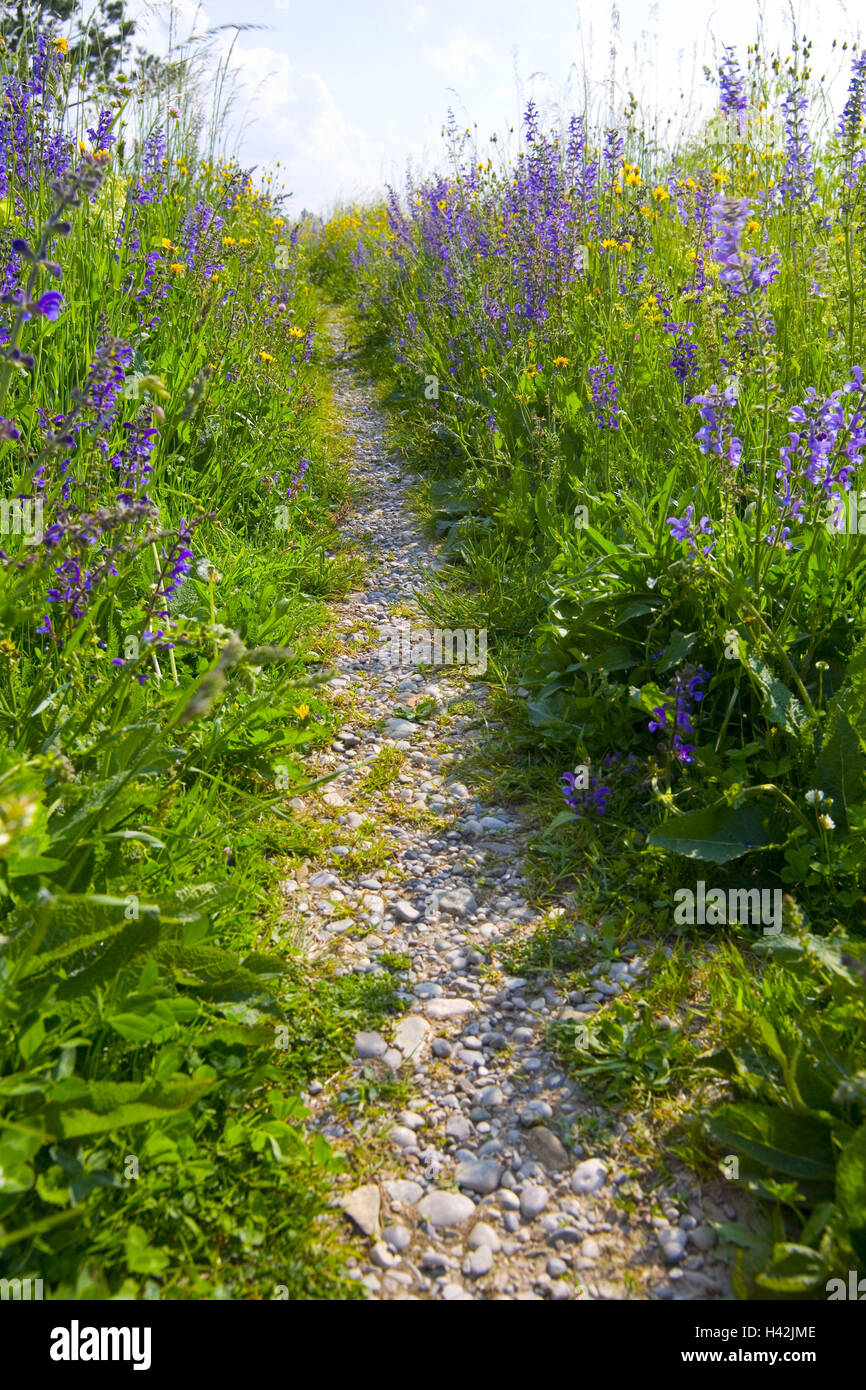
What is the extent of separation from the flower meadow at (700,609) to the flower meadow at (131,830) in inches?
31.5

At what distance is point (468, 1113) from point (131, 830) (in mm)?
1117

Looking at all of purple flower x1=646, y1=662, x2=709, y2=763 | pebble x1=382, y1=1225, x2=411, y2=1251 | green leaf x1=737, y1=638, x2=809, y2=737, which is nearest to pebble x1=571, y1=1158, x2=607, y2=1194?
pebble x1=382, y1=1225, x2=411, y2=1251

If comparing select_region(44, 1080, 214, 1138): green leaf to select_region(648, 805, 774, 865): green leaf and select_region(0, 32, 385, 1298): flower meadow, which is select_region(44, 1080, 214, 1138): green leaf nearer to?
select_region(0, 32, 385, 1298): flower meadow

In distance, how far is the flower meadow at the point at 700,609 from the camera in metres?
2.03

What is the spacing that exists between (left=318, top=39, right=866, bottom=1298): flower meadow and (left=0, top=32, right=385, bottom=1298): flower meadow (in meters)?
0.80

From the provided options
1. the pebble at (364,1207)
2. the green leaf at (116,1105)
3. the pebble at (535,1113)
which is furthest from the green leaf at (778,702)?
the green leaf at (116,1105)

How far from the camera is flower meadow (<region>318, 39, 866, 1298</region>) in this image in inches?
80.0

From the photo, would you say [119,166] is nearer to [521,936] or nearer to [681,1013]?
[521,936]

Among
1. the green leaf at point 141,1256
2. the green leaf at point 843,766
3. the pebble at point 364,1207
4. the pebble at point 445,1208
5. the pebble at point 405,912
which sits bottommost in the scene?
the pebble at point 445,1208

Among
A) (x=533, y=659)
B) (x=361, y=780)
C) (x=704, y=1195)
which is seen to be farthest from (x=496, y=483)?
(x=704, y=1195)

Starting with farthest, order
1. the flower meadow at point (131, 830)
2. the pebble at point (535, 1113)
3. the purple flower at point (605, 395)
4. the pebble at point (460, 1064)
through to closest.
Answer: the purple flower at point (605, 395) → the pebble at point (535, 1113) → the pebble at point (460, 1064) → the flower meadow at point (131, 830)

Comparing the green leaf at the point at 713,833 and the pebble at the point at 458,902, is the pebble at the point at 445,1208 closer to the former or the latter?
the pebble at the point at 458,902

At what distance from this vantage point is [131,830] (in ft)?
7.97

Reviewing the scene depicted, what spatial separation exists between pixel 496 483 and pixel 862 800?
3133 mm
